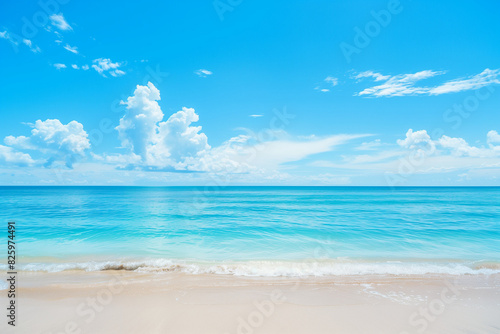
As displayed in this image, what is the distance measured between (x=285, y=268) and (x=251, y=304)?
3374 mm

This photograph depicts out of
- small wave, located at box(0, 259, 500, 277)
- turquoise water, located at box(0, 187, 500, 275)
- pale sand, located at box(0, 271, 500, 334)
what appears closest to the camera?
pale sand, located at box(0, 271, 500, 334)

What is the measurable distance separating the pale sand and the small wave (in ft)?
1.67

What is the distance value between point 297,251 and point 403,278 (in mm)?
5114

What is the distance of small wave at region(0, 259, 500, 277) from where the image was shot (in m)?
8.69

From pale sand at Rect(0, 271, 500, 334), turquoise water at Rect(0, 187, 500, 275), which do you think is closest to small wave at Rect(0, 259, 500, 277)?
turquoise water at Rect(0, 187, 500, 275)

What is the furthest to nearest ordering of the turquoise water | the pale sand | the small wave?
the turquoise water → the small wave → the pale sand

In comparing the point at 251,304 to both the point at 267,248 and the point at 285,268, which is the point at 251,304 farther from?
the point at 267,248

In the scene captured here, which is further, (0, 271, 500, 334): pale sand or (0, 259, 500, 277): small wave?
(0, 259, 500, 277): small wave

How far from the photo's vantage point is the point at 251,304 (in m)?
6.13

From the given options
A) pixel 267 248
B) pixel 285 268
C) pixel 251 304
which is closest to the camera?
pixel 251 304

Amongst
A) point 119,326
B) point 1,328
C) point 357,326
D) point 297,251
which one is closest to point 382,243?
point 297,251

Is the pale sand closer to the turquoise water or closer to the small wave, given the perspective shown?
the small wave

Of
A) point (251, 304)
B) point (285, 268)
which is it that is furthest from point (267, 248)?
point (251, 304)

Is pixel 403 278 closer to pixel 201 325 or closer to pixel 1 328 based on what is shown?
pixel 201 325
